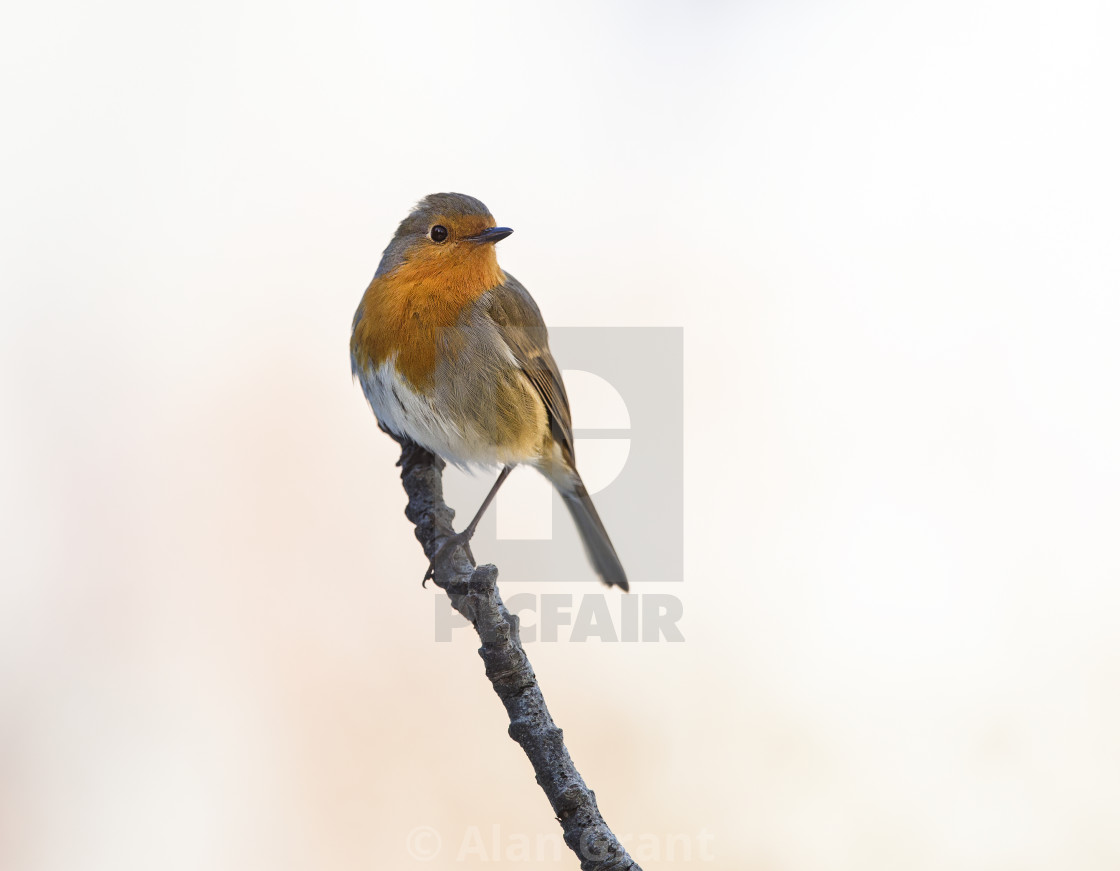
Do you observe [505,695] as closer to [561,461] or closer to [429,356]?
[429,356]

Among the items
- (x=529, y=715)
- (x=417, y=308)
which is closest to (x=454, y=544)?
(x=529, y=715)

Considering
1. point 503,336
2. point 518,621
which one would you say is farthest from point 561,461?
point 518,621

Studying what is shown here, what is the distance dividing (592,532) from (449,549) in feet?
4.47

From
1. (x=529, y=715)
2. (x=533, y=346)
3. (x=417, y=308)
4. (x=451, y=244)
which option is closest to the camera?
(x=529, y=715)

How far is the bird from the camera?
3291mm

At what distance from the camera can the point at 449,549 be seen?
8.50ft

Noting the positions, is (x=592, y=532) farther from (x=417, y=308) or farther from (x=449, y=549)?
(x=449, y=549)

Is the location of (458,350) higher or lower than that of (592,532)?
higher

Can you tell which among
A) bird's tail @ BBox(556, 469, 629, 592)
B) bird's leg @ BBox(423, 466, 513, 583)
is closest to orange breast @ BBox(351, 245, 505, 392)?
bird's leg @ BBox(423, 466, 513, 583)

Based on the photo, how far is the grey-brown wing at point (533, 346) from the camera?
353cm

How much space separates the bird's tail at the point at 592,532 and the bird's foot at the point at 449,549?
1.02 m

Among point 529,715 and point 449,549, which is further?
point 449,549

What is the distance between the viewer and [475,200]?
11.4 feet

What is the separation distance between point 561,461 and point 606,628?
2.23 feet
